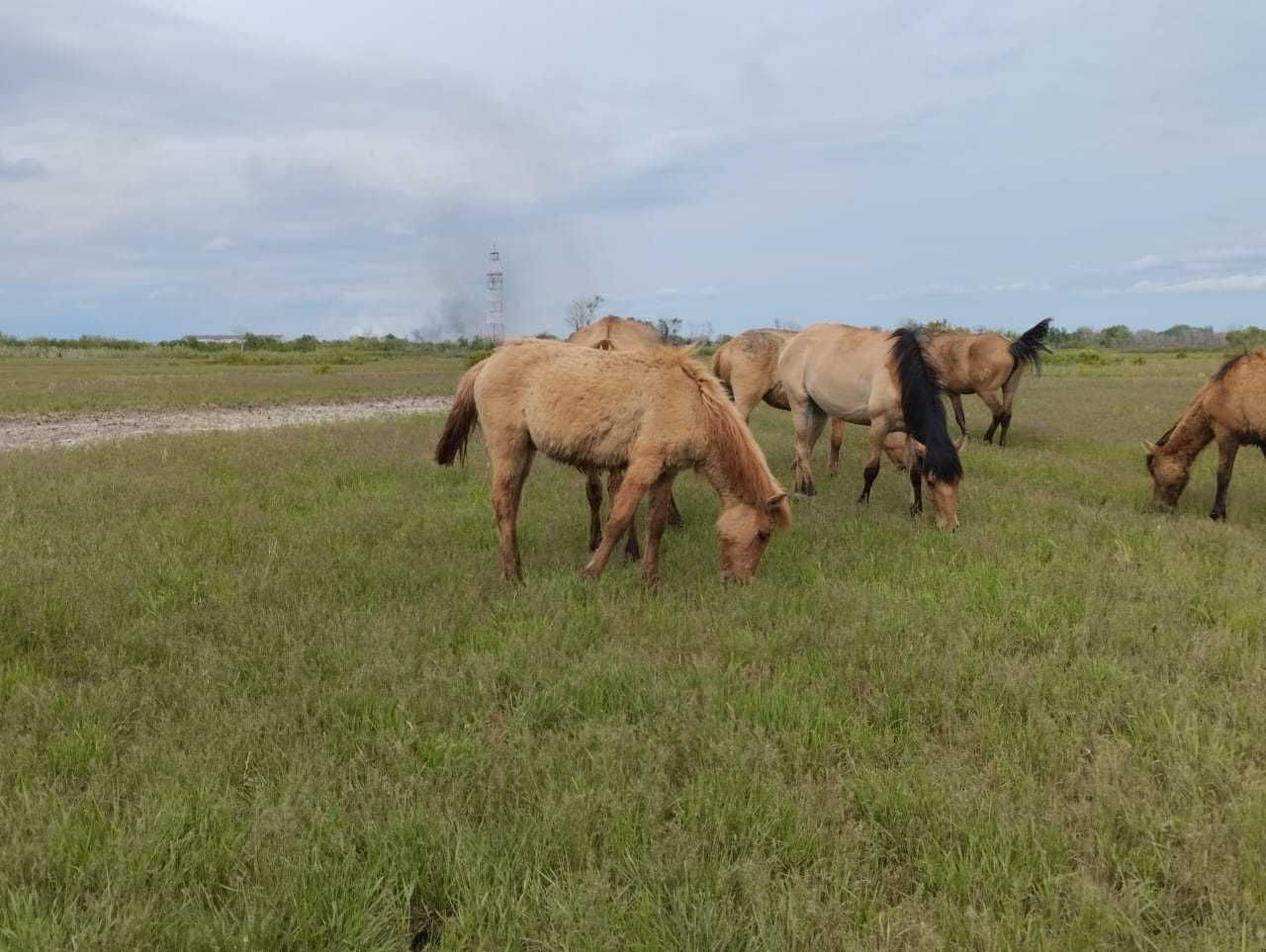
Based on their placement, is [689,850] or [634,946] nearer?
[634,946]

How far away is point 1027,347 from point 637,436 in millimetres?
12287

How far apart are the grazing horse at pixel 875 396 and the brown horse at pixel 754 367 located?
59 centimetres

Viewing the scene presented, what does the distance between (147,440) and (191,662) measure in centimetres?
1060

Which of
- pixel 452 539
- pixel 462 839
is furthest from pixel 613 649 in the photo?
pixel 452 539

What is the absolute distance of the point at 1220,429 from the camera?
8227 millimetres

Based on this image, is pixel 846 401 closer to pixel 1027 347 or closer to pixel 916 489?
pixel 916 489

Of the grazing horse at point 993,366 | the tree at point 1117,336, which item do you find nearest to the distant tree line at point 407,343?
the tree at point 1117,336

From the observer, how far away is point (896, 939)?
2.26 meters

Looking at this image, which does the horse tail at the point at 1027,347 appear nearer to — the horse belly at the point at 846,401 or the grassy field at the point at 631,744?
the horse belly at the point at 846,401

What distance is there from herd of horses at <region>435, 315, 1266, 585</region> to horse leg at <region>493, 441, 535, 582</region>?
0.01 metres

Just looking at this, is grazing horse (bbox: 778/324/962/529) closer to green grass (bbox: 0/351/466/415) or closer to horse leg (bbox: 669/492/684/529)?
horse leg (bbox: 669/492/684/529)

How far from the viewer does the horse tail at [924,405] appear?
7527mm

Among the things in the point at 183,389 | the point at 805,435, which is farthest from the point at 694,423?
the point at 183,389

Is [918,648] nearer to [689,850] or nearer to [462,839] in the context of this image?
[689,850]
